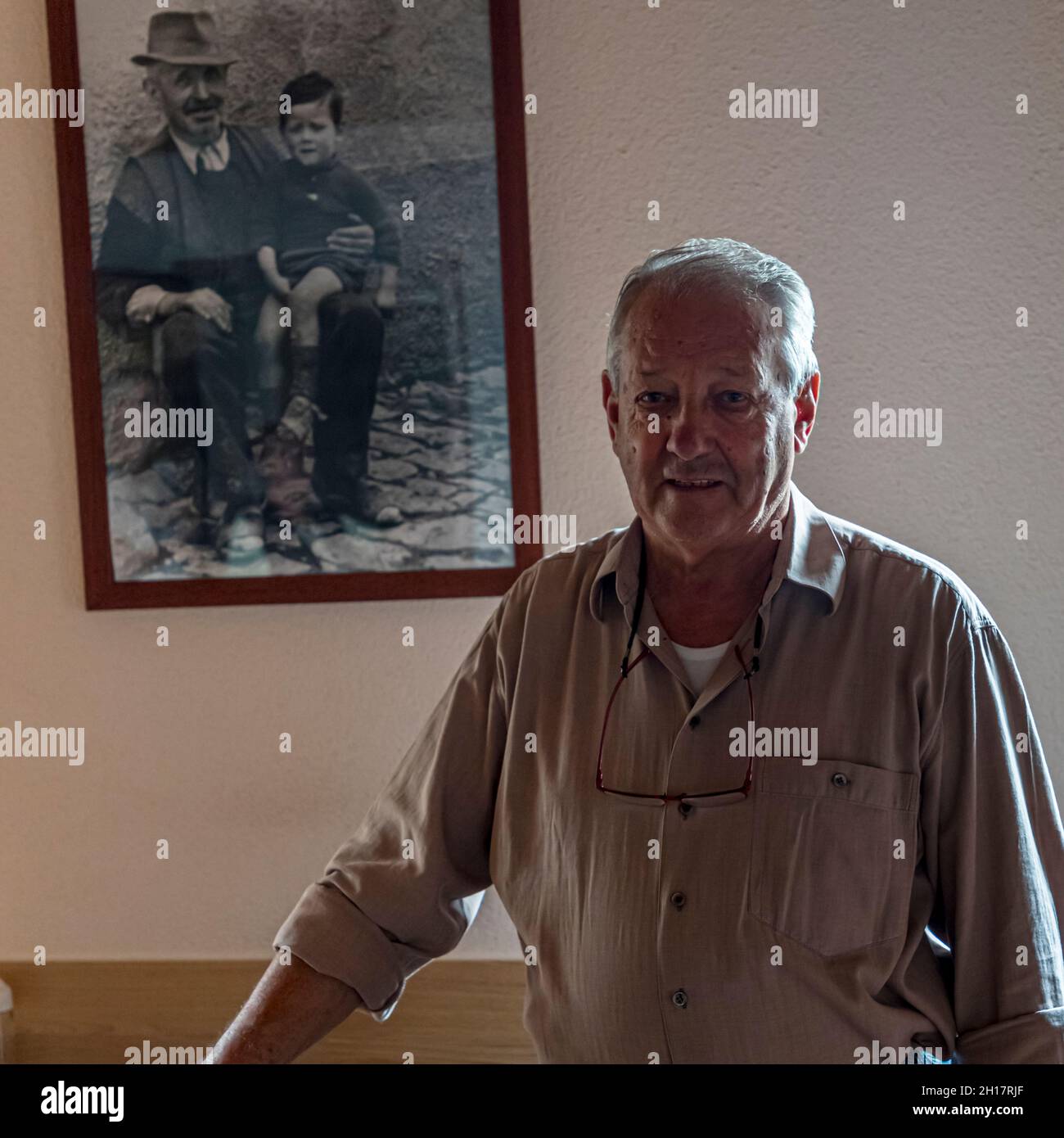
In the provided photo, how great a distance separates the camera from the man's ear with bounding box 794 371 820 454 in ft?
3.78

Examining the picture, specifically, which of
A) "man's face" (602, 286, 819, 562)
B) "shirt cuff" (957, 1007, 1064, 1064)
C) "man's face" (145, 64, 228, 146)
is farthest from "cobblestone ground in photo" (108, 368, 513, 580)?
"shirt cuff" (957, 1007, 1064, 1064)

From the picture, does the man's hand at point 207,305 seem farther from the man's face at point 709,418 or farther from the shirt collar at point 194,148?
the man's face at point 709,418

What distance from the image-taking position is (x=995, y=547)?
1.59m

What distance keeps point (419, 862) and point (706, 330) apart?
58cm

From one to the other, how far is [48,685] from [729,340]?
1289 millimetres

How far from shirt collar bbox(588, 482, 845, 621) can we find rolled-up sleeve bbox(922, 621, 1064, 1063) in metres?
0.13

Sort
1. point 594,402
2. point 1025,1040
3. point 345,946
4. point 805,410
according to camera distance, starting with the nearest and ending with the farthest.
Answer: point 1025,1040, point 345,946, point 805,410, point 594,402

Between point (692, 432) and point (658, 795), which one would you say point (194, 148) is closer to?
point (692, 432)

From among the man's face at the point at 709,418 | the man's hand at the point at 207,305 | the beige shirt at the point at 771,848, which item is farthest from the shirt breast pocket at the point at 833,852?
the man's hand at the point at 207,305

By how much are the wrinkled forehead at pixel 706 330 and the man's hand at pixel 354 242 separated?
0.71 meters

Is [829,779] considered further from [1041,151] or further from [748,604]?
[1041,151]

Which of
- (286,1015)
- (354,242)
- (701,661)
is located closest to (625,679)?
(701,661)

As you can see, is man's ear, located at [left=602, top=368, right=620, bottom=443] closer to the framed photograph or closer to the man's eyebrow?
the man's eyebrow

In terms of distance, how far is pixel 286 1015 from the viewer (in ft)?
3.27
